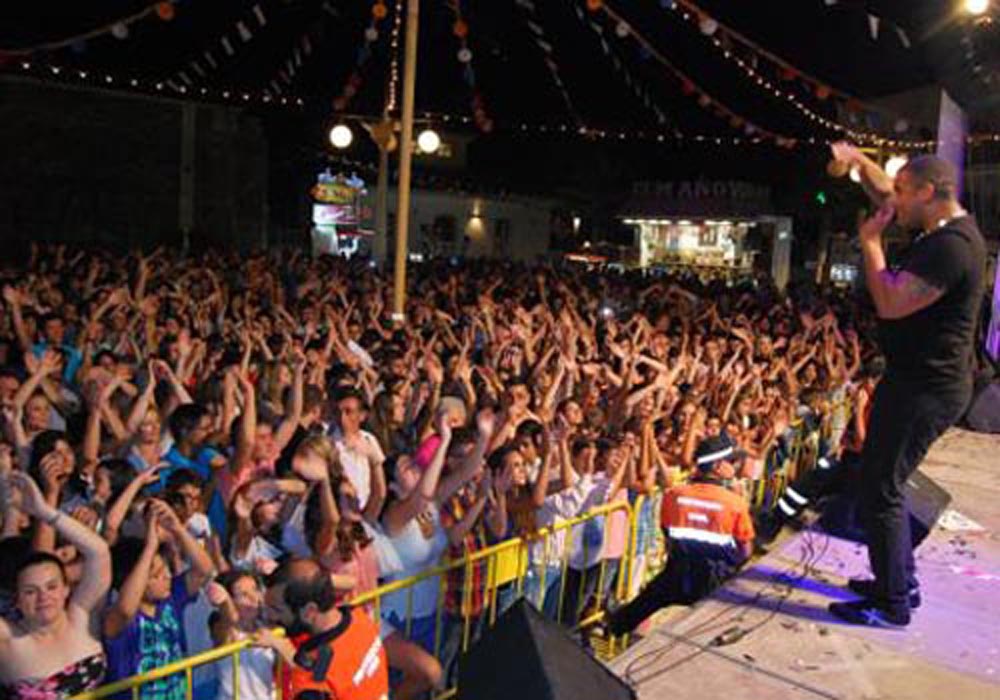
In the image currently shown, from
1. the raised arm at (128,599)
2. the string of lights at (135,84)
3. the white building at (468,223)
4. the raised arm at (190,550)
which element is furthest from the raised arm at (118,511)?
the white building at (468,223)

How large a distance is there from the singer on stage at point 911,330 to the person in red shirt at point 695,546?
109 centimetres

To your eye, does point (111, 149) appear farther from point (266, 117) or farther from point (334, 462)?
point (334, 462)

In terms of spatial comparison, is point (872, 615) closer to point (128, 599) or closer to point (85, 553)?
point (128, 599)

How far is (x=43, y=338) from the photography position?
26.2 ft

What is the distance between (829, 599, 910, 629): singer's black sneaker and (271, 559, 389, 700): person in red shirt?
2201 mm

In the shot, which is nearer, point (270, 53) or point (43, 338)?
point (43, 338)

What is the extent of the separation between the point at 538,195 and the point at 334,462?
35.8 metres

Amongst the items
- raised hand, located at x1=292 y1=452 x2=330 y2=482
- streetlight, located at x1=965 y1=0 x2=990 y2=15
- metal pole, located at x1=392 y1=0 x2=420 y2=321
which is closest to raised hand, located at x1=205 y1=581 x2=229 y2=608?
raised hand, located at x1=292 y1=452 x2=330 y2=482

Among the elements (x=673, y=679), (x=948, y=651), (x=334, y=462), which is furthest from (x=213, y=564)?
(x=948, y=651)

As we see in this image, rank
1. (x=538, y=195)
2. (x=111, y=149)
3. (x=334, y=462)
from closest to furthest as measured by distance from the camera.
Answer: (x=334, y=462) → (x=111, y=149) → (x=538, y=195)

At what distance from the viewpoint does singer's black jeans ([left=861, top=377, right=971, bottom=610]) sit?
12.4 ft

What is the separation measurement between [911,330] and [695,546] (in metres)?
1.81

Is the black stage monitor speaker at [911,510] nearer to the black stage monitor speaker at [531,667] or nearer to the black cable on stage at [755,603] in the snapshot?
the black cable on stage at [755,603]

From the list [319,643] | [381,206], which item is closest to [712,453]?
[319,643]
